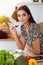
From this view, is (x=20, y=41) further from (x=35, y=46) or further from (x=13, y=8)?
(x=13, y=8)

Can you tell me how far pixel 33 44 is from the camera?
1646mm

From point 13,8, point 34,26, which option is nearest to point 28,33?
point 34,26

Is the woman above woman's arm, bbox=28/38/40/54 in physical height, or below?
above

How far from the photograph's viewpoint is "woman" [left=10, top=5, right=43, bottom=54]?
5.39 ft

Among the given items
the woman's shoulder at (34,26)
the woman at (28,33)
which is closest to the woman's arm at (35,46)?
the woman at (28,33)

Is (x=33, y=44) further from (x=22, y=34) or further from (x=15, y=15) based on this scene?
(x=15, y=15)

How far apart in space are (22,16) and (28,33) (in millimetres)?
150

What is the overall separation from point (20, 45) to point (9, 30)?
16 cm

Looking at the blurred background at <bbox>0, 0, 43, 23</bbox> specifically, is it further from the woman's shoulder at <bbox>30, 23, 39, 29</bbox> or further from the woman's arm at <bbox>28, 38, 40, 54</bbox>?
the woman's arm at <bbox>28, 38, 40, 54</bbox>

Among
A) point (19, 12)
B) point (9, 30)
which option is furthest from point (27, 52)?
point (19, 12)

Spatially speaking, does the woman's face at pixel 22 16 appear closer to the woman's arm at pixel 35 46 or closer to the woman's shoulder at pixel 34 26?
the woman's shoulder at pixel 34 26

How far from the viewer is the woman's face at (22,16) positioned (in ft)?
5.40

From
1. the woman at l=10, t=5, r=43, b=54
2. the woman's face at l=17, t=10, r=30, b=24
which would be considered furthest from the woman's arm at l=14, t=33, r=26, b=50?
the woman's face at l=17, t=10, r=30, b=24

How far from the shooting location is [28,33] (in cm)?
165
